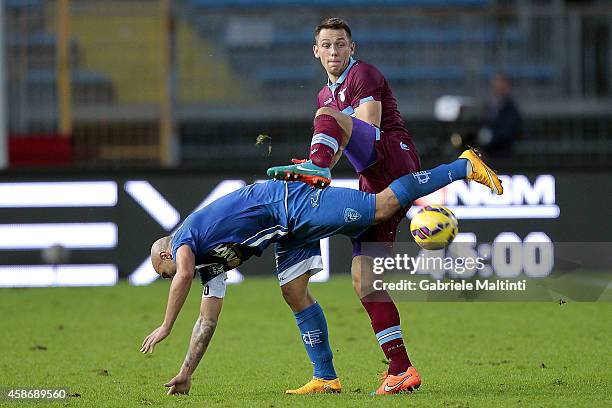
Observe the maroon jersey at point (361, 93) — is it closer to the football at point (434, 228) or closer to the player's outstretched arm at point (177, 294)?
the football at point (434, 228)

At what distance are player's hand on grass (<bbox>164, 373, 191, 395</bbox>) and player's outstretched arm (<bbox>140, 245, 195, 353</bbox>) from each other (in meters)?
0.44

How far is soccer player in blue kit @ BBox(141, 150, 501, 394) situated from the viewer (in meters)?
6.54

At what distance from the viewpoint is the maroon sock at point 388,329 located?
674 cm

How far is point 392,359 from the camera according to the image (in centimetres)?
675

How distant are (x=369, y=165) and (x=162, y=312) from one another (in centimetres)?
467

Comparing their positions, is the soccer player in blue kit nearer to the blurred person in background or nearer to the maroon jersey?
the maroon jersey

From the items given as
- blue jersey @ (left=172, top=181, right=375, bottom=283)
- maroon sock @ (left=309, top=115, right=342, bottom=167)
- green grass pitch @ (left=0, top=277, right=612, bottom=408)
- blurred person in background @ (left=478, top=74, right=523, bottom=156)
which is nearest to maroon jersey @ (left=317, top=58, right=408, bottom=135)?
maroon sock @ (left=309, top=115, right=342, bottom=167)

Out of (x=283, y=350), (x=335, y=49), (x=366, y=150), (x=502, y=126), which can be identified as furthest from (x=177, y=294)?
(x=502, y=126)

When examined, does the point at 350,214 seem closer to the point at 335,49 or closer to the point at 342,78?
the point at 342,78

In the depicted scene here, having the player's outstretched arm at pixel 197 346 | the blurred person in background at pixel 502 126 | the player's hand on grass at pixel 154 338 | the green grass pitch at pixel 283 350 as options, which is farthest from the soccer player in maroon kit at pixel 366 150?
the blurred person in background at pixel 502 126

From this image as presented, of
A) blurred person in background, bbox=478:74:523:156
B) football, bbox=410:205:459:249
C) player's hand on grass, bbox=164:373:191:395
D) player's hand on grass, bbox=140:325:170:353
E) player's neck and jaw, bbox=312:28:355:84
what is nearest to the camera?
player's hand on grass, bbox=140:325:170:353

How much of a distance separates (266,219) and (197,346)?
83 centimetres

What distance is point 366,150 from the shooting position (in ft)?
22.1

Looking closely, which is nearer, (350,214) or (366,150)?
(350,214)
